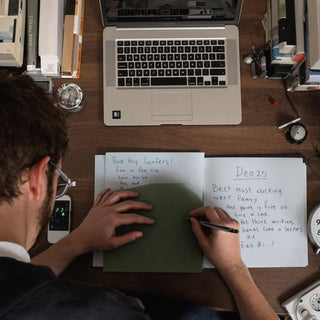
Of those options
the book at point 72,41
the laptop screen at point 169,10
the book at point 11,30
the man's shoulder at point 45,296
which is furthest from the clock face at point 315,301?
the book at point 11,30

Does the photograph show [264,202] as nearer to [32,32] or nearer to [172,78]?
[172,78]

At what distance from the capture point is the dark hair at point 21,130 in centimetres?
72

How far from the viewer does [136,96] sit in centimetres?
109

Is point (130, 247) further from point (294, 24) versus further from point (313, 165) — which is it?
point (294, 24)

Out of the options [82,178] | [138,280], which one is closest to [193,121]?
[82,178]

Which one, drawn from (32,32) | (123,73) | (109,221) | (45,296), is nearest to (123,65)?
(123,73)

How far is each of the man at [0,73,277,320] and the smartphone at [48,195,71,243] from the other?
0.71 feet

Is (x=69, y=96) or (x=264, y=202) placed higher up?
(x=69, y=96)

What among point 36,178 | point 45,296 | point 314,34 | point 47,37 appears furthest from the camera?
point 47,37

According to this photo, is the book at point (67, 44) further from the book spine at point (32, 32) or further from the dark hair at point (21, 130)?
the dark hair at point (21, 130)

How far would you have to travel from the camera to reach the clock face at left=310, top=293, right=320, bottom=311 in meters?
A: 1.02

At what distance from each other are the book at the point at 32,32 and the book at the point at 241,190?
317 mm

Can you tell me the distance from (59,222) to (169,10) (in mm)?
642

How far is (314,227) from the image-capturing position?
40.4 inches
